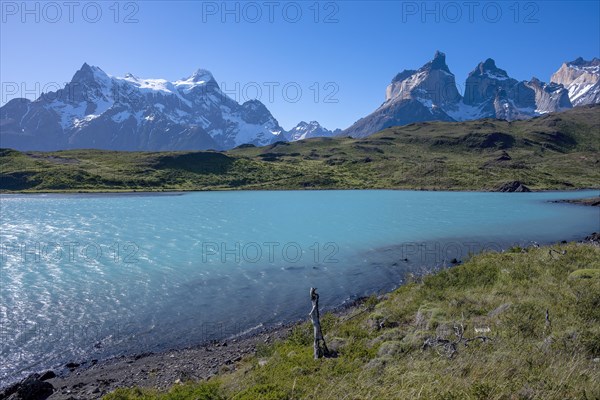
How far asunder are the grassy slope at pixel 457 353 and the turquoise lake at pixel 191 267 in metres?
7.32

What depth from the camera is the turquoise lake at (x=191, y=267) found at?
22031 millimetres

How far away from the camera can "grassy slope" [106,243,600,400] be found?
911 centimetres

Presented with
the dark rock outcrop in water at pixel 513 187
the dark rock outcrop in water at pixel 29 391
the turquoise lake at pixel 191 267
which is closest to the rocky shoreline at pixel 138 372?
the dark rock outcrop in water at pixel 29 391

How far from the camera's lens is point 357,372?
38.9 ft

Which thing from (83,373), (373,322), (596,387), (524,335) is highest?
(596,387)

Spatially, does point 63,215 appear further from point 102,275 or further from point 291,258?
point 291,258

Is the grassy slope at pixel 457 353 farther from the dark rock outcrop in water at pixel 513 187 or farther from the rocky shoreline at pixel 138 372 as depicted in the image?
the dark rock outcrop in water at pixel 513 187

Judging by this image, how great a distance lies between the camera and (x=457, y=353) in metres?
11.9

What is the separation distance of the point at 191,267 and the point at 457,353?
2898 centimetres

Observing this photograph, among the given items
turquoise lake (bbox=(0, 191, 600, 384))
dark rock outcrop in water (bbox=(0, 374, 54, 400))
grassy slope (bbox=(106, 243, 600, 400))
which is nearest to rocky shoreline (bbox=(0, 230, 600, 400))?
dark rock outcrop in water (bbox=(0, 374, 54, 400))

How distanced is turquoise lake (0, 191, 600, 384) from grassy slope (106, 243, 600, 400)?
7.32 m

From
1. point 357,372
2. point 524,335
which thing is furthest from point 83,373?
point 524,335

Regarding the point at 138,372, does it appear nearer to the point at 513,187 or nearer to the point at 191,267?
the point at 191,267

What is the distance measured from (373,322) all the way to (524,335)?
261 inches
